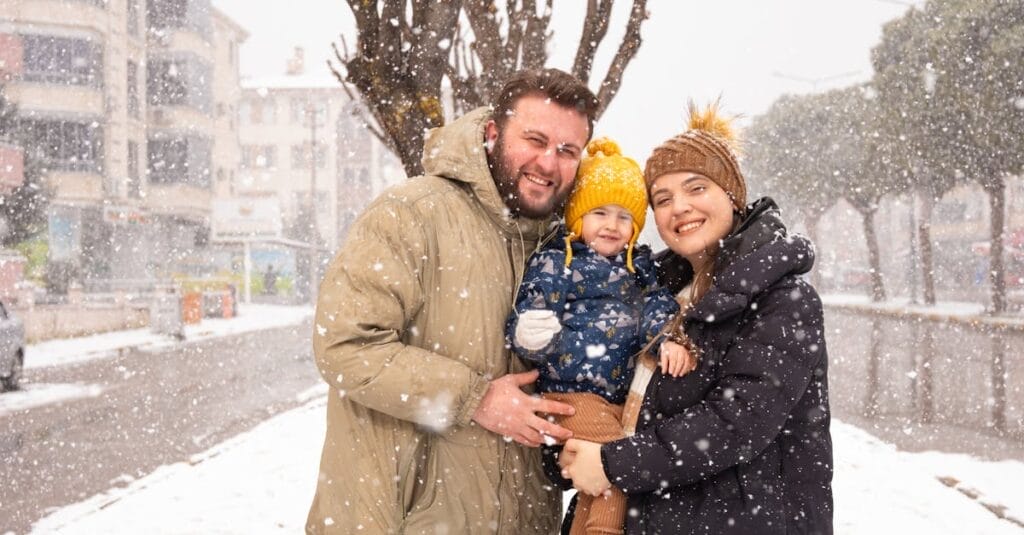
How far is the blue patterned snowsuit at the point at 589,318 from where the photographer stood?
100 inches

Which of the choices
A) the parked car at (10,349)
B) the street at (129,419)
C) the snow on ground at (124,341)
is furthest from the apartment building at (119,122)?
the parked car at (10,349)

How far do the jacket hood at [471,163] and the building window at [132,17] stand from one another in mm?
39423

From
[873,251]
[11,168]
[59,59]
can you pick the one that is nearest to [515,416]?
[11,168]

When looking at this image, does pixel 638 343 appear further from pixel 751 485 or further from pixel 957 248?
pixel 957 248

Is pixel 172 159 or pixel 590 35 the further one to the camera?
pixel 172 159

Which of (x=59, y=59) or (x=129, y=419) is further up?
(x=59, y=59)

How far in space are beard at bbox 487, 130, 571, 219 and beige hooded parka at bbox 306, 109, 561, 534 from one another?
6 centimetres

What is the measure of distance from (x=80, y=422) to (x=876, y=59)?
97.3ft

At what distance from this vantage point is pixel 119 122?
34656 millimetres

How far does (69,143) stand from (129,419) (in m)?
26.4

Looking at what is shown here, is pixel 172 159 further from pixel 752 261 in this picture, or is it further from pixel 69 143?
pixel 752 261

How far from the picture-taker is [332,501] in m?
2.42

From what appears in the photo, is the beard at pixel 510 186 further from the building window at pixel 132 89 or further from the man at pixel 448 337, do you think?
the building window at pixel 132 89

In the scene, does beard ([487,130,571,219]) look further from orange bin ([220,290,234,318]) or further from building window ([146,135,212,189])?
building window ([146,135,212,189])
